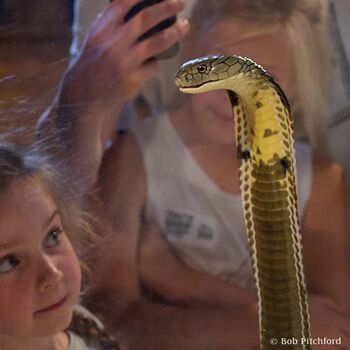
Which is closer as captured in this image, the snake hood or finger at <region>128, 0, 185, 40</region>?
the snake hood

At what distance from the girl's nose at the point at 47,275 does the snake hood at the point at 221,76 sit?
12.6 inches

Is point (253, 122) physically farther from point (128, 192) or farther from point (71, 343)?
point (71, 343)

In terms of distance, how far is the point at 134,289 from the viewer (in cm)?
97

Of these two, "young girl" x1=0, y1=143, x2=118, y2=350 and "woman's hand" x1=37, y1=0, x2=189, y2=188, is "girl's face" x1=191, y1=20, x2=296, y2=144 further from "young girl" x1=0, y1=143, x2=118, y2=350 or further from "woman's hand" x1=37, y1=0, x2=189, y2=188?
"young girl" x1=0, y1=143, x2=118, y2=350

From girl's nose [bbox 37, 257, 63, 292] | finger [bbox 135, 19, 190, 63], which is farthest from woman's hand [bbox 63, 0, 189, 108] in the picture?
girl's nose [bbox 37, 257, 63, 292]

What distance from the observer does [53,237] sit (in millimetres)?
864

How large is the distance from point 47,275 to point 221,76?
363 mm

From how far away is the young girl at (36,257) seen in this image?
827mm

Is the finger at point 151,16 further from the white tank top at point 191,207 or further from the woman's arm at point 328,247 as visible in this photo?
the woman's arm at point 328,247

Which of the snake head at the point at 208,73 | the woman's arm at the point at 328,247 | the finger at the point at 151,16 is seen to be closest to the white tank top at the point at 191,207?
the woman's arm at the point at 328,247

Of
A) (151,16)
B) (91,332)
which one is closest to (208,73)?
(151,16)

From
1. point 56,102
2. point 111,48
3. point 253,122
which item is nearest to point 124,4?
point 111,48

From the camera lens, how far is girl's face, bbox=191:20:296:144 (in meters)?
0.97

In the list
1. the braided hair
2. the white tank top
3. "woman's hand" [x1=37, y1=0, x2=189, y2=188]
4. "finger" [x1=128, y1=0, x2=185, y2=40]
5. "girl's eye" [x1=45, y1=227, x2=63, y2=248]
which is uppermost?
"finger" [x1=128, y1=0, x2=185, y2=40]
